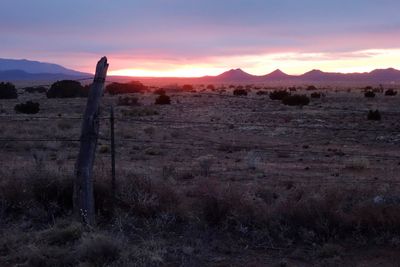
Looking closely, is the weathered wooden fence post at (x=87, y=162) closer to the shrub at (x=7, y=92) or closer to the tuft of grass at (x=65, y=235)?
the tuft of grass at (x=65, y=235)

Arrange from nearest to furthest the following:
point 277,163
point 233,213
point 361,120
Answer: point 233,213
point 277,163
point 361,120

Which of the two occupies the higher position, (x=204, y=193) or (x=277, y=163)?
(x=204, y=193)

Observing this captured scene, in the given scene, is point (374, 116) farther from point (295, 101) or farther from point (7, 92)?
point (7, 92)

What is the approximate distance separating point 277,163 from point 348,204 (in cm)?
978

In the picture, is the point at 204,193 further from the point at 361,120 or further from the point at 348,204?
the point at 361,120

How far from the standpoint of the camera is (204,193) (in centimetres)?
964

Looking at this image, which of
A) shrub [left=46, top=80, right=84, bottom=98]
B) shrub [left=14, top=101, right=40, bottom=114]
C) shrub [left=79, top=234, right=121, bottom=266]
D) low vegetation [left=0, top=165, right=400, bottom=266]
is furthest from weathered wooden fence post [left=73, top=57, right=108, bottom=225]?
shrub [left=46, top=80, right=84, bottom=98]

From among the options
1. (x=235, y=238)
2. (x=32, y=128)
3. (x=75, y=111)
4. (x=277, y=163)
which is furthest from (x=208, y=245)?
(x=75, y=111)

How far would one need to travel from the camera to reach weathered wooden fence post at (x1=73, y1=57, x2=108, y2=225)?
8797 millimetres

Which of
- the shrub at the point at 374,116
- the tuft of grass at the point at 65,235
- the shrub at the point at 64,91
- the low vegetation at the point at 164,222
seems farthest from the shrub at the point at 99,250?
the shrub at the point at 64,91

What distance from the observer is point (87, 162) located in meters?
8.82

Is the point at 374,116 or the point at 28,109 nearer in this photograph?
the point at 374,116

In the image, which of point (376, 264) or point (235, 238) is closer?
point (376, 264)

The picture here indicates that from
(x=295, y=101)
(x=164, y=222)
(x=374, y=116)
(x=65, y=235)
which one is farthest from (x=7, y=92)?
(x=65, y=235)
